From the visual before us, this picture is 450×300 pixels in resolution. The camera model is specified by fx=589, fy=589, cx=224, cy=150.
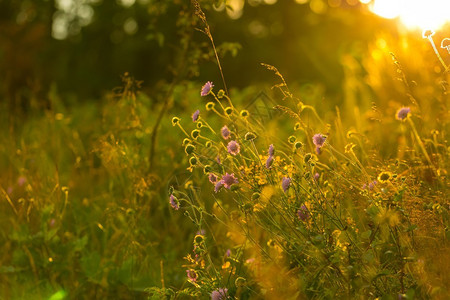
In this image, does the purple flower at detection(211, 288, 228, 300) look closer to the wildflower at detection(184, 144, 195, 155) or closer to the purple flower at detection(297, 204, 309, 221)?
the purple flower at detection(297, 204, 309, 221)

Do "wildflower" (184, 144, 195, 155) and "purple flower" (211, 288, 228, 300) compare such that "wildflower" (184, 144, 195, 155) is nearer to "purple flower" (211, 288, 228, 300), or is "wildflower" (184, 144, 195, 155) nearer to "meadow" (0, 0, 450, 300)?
"meadow" (0, 0, 450, 300)

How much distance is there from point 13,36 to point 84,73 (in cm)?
307

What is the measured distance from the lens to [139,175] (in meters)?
3.11

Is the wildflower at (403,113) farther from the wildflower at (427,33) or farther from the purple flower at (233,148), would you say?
the purple flower at (233,148)

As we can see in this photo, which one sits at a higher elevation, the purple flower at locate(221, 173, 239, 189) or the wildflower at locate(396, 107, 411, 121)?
the wildflower at locate(396, 107, 411, 121)

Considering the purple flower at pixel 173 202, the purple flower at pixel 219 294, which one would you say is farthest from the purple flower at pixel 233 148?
the purple flower at pixel 219 294

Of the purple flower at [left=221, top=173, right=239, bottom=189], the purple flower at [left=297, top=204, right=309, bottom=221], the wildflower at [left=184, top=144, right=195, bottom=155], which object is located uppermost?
the wildflower at [left=184, top=144, right=195, bottom=155]

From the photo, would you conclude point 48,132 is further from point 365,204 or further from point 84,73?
point 84,73

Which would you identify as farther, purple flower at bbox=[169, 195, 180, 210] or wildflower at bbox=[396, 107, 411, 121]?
purple flower at bbox=[169, 195, 180, 210]

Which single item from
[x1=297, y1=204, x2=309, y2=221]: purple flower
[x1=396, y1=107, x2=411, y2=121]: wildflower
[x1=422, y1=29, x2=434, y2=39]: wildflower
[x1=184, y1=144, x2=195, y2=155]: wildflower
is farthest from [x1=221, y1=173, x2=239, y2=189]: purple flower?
[x1=422, y1=29, x2=434, y2=39]: wildflower

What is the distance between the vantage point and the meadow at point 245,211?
1922 mm

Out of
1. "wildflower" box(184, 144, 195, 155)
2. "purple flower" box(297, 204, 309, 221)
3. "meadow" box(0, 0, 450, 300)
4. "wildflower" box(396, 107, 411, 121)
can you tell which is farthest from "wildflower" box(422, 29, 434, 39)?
"wildflower" box(184, 144, 195, 155)

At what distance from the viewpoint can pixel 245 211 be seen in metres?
2.04

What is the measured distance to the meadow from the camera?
1922 mm
